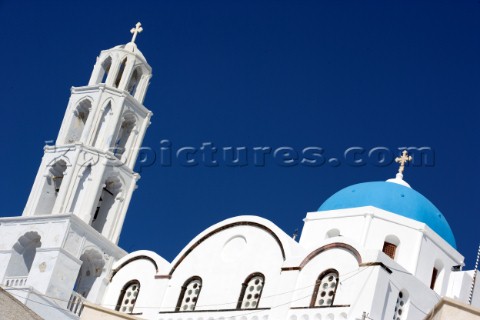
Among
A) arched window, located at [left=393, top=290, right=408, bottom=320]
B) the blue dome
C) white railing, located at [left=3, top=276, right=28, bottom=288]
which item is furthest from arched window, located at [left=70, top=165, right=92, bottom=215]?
arched window, located at [left=393, top=290, right=408, bottom=320]

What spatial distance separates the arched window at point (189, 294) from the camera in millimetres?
30844

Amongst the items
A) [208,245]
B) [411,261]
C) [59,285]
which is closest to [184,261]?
[208,245]

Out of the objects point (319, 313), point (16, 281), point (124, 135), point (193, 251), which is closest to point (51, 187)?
point (124, 135)

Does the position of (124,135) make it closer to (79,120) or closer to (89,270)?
(79,120)

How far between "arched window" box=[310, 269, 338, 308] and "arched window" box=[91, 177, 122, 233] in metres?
8.12

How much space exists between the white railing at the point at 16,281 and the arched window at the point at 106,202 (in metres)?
2.89

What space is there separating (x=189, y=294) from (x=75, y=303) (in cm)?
330

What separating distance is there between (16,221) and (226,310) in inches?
295

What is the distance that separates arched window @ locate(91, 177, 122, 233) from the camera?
112ft

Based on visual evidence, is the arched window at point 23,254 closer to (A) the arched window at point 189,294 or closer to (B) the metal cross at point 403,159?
(A) the arched window at point 189,294

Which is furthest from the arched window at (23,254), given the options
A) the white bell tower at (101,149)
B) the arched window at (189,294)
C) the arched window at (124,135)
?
the arched window at (189,294)

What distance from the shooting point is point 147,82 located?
3584cm

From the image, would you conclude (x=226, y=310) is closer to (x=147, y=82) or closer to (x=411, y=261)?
Answer: (x=411, y=261)

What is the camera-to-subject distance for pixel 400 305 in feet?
91.9
